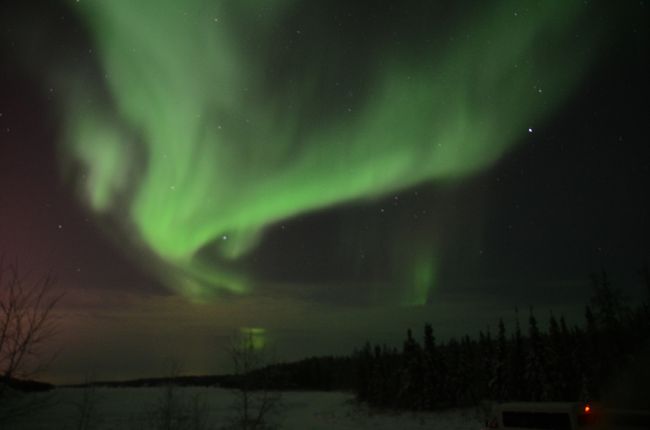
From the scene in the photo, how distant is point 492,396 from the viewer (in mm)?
64438

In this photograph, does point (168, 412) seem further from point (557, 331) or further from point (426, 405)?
point (426, 405)

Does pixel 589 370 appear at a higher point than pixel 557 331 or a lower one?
lower

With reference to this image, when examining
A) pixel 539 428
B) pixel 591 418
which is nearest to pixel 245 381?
pixel 539 428

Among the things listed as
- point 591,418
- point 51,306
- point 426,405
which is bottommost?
point 426,405

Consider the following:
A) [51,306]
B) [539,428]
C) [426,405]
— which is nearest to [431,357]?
[426,405]

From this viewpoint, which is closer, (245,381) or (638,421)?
(638,421)

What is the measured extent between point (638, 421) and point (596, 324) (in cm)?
5116

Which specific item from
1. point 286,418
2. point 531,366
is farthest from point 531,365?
point 286,418

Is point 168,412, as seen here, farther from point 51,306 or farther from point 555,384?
point 555,384

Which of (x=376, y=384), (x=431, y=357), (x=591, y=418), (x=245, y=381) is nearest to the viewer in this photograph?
(x=591, y=418)

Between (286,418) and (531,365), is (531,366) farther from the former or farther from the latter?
(286,418)

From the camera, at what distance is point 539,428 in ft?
50.9

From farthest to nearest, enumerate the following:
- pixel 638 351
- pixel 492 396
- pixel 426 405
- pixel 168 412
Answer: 1. pixel 426 405
2. pixel 492 396
3. pixel 638 351
4. pixel 168 412

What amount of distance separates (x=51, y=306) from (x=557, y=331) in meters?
59.9
